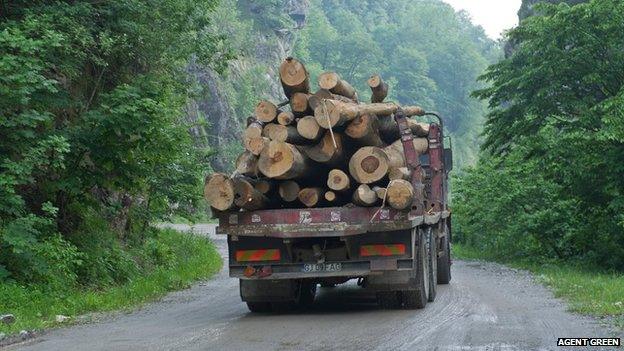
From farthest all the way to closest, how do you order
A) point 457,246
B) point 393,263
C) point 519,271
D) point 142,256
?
point 457,246
point 519,271
point 142,256
point 393,263

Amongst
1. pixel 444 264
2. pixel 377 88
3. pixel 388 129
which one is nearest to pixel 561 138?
pixel 444 264

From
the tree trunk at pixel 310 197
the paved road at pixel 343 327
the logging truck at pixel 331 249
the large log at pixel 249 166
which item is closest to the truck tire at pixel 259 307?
the logging truck at pixel 331 249

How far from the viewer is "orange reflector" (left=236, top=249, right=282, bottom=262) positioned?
40.8 feet

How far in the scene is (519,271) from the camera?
73.9ft

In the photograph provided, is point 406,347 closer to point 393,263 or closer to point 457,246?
point 393,263

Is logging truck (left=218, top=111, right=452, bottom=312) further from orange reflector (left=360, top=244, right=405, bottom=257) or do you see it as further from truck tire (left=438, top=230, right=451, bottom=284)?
truck tire (left=438, top=230, right=451, bottom=284)

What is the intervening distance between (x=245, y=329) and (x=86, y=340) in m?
1.92

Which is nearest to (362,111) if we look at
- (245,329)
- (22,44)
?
(245,329)

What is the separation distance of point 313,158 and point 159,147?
12.8 feet

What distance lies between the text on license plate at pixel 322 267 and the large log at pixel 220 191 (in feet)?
4.46

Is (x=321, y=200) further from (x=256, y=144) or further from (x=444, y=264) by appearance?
(x=444, y=264)

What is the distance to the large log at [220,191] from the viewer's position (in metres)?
12.1

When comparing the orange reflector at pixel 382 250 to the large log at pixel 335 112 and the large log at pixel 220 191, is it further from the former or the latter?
the large log at pixel 220 191

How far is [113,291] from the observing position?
594 inches
